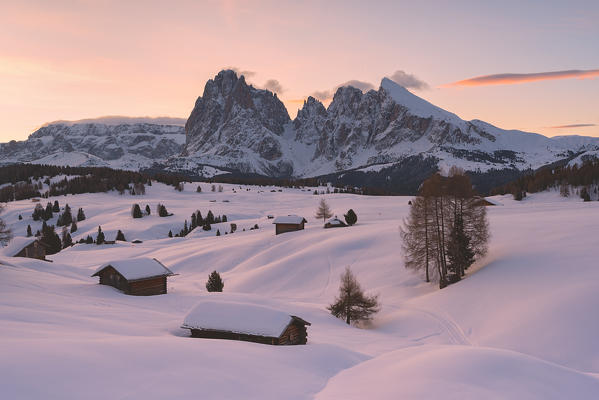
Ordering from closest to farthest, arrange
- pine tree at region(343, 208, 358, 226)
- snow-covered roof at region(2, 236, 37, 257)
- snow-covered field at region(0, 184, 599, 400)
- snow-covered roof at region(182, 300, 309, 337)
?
snow-covered field at region(0, 184, 599, 400) < snow-covered roof at region(182, 300, 309, 337) < snow-covered roof at region(2, 236, 37, 257) < pine tree at region(343, 208, 358, 226)

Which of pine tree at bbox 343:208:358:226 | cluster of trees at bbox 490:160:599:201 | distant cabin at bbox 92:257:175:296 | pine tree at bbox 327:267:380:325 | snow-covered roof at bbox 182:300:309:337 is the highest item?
cluster of trees at bbox 490:160:599:201

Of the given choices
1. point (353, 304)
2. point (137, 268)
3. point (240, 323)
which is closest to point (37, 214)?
point (137, 268)

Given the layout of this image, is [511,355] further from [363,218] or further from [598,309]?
[363,218]

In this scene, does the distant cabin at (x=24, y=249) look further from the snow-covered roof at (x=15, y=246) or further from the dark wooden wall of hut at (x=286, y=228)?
the dark wooden wall of hut at (x=286, y=228)

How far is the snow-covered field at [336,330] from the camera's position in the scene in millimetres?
10922

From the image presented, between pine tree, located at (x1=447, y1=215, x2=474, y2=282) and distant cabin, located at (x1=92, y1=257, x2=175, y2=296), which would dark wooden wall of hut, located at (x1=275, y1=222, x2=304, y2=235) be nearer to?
distant cabin, located at (x1=92, y1=257, x2=175, y2=296)

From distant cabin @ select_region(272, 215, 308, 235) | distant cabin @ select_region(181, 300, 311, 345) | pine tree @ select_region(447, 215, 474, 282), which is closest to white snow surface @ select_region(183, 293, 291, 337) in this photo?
distant cabin @ select_region(181, 300, 311, 345)

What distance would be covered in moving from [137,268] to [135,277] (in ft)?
6.27

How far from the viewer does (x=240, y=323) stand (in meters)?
20.0

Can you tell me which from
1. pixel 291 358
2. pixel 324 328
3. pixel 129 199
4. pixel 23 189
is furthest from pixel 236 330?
pixel 23 189

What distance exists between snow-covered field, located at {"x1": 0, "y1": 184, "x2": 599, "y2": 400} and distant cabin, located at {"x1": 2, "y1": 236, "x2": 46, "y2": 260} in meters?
11.8

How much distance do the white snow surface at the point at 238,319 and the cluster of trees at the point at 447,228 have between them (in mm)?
22934

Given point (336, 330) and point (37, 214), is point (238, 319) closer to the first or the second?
point (336, 330)

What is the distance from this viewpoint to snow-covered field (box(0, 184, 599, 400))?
10922mm
